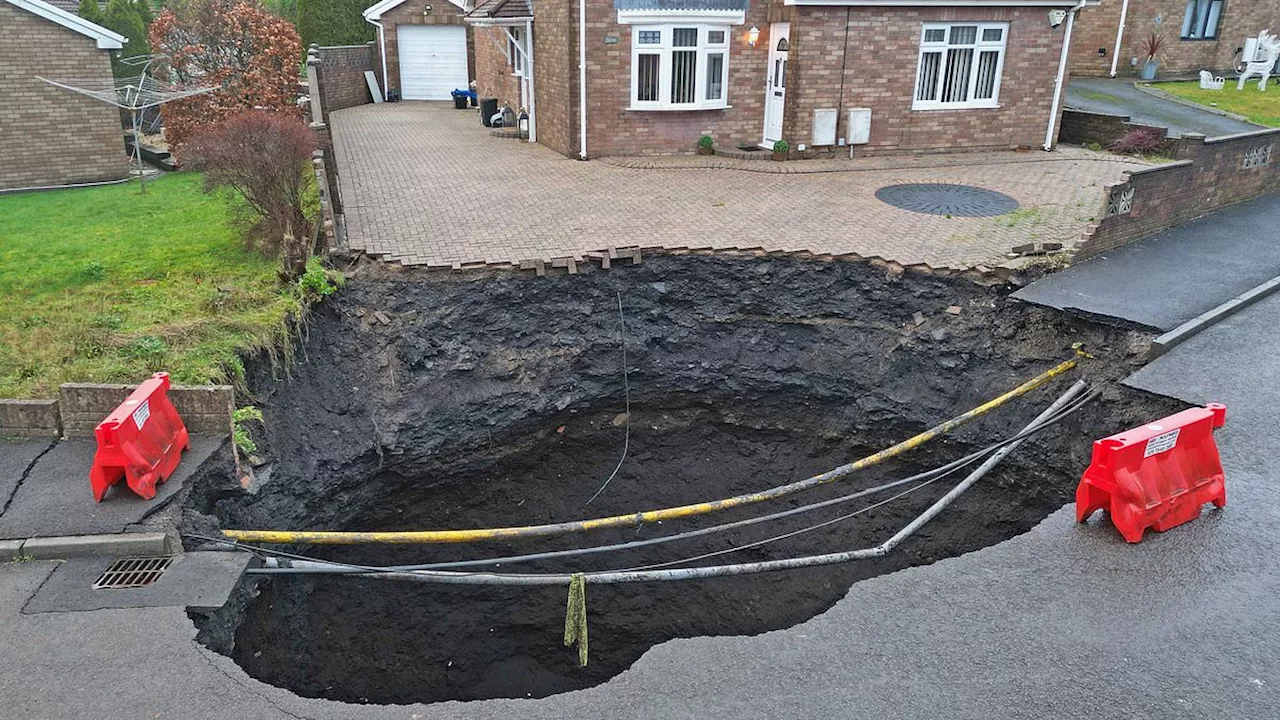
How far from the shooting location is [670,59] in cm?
1639

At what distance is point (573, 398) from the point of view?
35.8 feet

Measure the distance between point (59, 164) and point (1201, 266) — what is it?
20679mm

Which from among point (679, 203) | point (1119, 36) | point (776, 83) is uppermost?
point (1119, 36)

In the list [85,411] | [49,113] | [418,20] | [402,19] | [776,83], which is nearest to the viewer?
[85,411]

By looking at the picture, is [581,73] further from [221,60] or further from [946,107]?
[221,60]

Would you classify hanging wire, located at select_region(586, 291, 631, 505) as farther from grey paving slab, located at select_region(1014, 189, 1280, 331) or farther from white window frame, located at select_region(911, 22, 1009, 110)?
white window frame, located at select_region(911, 22, 1009, 110)

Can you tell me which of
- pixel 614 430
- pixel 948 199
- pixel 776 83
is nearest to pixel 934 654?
pixel 614 430

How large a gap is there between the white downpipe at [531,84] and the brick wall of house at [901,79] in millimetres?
5806

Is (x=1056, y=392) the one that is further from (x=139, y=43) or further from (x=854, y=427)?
(x=139, y=43)

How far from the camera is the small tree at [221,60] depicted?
17.8 metres

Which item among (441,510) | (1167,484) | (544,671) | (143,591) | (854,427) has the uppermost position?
(1167,484)

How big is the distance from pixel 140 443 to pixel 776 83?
13922 millimetres

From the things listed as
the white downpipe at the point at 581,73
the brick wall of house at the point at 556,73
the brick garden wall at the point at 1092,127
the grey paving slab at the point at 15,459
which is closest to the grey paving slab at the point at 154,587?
the grey paving slab at the point at 15,459

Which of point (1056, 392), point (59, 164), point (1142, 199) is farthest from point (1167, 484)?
point (59, 164)
